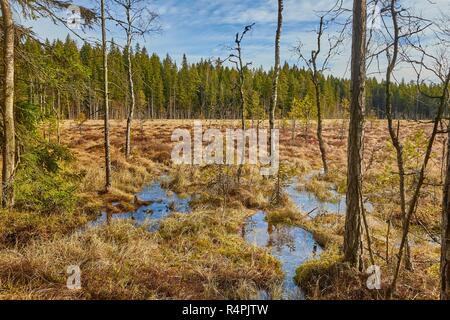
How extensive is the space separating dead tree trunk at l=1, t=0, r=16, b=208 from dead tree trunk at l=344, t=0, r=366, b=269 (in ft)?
21.4

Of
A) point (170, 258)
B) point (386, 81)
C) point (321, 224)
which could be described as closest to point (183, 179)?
point (321, 224)

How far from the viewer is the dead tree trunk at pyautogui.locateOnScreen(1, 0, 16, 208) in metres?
6.32

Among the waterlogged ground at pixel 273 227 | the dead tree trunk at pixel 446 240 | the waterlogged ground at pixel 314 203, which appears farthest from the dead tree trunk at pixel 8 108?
the waterlogged ground at pixel 314 203

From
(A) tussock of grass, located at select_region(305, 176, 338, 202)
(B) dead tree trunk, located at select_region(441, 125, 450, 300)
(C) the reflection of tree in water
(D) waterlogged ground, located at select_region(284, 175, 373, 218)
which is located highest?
(B) dead tree trunk, located at select_region(441, 125, 450, 300)

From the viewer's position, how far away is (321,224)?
8773mm

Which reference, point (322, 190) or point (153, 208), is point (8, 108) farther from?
point (322, 190)

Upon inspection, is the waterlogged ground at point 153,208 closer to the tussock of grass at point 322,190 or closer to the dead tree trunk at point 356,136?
the dead tree trunk at point 356,136

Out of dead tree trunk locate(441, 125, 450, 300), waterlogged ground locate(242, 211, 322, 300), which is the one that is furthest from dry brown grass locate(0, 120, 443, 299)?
dead tree trunk locate(441, 125, 450, 300)

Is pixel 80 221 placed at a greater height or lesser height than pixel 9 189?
lesser

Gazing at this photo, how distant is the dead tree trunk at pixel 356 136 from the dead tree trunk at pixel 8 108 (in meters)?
6.54

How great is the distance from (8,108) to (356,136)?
22.3 ft

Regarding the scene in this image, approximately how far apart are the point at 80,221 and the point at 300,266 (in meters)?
6.09

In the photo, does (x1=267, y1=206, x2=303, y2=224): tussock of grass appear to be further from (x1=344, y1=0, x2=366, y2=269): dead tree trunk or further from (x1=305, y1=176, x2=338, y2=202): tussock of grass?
(x1=344, y1=0, x2=366, y2=269): dead tree trunk
